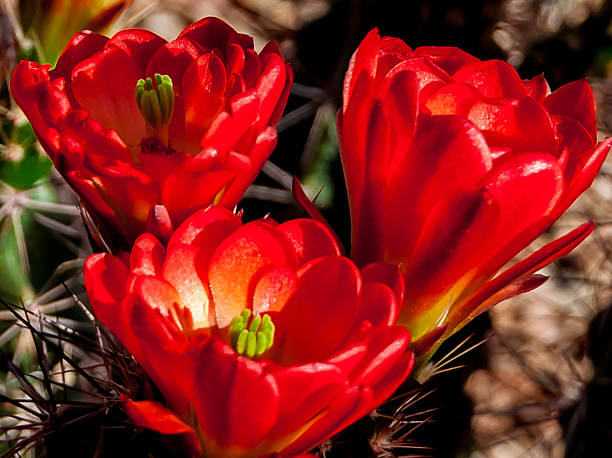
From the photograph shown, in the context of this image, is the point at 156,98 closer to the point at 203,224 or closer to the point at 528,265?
the point at 203,224

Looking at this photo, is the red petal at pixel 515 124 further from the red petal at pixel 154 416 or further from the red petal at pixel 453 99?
the red petal at pixel 154 416

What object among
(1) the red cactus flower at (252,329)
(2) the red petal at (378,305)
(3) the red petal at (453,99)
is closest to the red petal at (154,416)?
(1) the red cactus flower at (252,329)

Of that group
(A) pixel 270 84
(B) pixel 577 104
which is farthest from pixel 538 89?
(A) pixel 270 84

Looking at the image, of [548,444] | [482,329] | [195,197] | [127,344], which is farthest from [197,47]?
[548,444]

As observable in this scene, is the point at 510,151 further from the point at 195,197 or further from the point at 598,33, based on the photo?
the point at 598,33

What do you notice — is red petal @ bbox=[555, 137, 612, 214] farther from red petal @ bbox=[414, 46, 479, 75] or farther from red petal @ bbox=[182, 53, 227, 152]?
red petal @ bbox=[182, 53, 227, 152]
